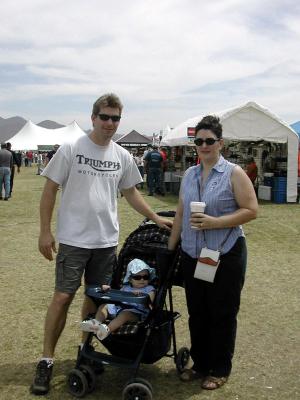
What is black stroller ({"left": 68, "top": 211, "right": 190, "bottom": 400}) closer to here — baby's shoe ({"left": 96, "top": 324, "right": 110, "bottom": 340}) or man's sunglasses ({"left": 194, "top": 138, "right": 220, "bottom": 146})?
baby's shoe ({"left": 96, "top": 324, "right": 110, "bottom": 340})

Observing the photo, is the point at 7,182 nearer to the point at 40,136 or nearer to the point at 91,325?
the point at 91,325

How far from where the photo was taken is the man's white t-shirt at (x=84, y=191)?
3.38m

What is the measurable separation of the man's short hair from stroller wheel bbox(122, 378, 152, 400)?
1.78 metres

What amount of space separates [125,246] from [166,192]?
15910mm

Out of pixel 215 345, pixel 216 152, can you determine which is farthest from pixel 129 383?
pixel 216 152

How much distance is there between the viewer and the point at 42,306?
512 centimetres

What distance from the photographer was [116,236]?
3570 mm

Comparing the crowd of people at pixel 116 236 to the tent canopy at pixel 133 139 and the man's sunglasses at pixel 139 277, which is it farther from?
the tent canopy at pixel 133 139

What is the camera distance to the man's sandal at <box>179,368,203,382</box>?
140 inches

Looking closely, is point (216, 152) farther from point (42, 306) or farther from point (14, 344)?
point (42, 306)

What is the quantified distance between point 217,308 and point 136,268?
61cm

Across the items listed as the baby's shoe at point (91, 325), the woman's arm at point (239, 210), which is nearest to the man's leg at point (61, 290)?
the baby's shoe at point (91, 325)

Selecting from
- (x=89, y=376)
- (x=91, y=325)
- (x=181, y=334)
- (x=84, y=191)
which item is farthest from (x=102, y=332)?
(x=181, y=334)

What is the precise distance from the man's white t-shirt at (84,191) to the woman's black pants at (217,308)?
0.62m
